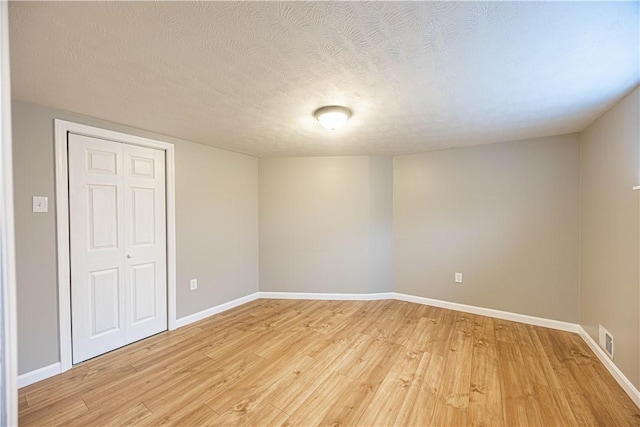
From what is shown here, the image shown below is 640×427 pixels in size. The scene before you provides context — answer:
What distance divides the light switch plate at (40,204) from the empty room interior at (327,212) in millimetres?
17

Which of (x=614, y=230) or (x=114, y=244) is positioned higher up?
(x=614, y=230)

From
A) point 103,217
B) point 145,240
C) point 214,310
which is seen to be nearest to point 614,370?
point 214,310

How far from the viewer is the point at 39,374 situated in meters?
2.11

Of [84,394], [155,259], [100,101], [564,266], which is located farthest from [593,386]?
[100,101]

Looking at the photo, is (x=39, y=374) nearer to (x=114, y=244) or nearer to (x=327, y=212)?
(x=114, y=244)

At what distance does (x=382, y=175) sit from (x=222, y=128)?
7.82 ft

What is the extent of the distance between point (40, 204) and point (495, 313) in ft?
15.6

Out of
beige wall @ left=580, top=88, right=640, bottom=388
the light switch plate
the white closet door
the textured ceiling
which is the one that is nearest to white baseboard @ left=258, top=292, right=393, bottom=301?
the white closet door

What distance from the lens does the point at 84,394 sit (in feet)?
6.43

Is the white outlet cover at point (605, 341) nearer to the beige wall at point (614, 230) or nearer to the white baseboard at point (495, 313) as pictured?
the beige wall at point (614, 230)

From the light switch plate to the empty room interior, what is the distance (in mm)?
17

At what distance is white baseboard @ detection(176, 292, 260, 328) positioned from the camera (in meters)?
3.15

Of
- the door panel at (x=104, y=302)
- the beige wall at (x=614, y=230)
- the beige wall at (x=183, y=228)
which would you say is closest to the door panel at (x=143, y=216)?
the beige wall at (x=183, y=228)

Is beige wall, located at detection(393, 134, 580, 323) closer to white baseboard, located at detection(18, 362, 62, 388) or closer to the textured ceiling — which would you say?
the textured ceiling
